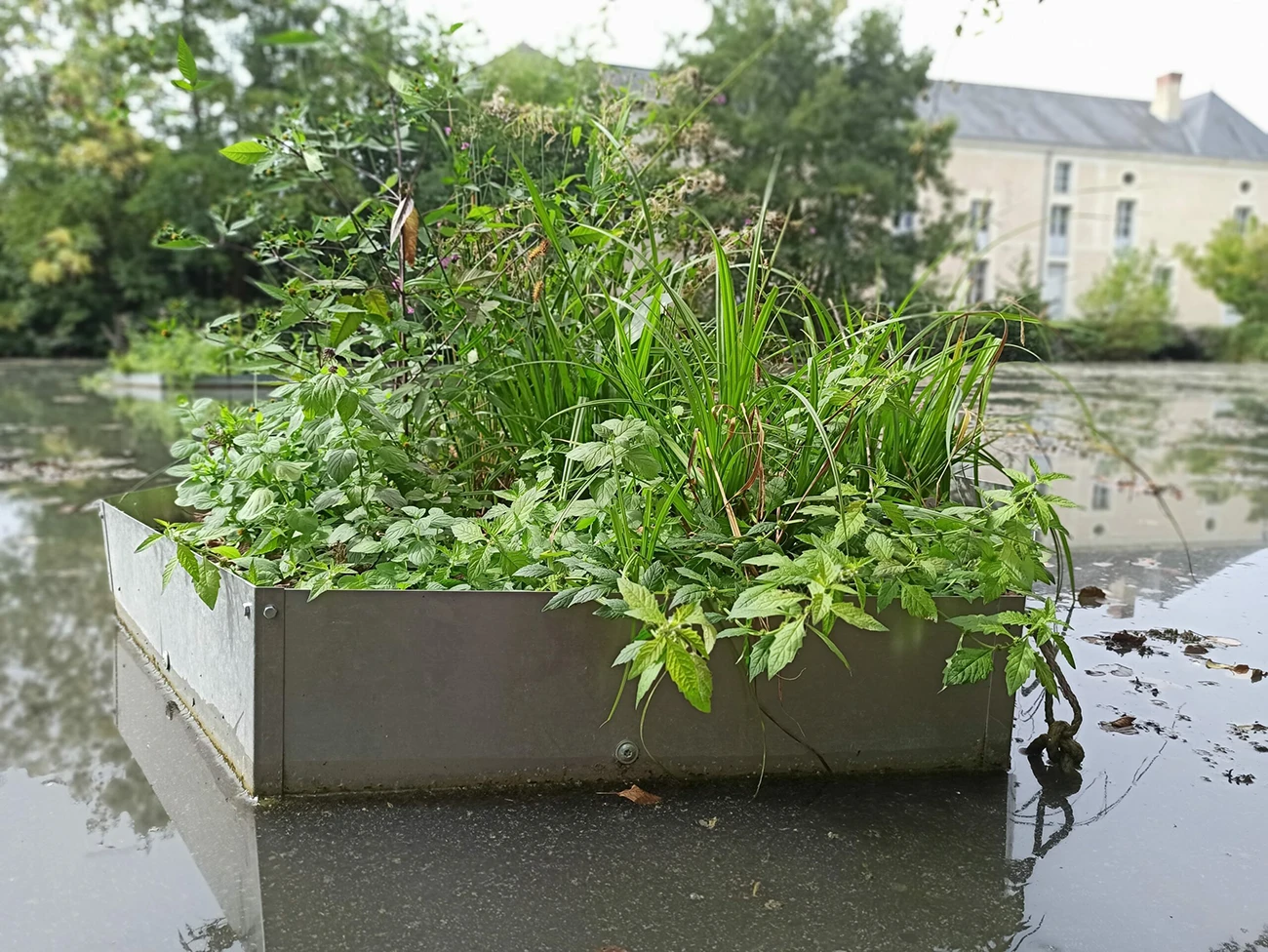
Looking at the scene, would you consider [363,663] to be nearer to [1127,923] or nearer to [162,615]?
[162,615]

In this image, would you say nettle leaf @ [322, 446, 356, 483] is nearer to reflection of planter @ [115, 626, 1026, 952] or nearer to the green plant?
reflection of planter @ [115, 626, 1026, 952]

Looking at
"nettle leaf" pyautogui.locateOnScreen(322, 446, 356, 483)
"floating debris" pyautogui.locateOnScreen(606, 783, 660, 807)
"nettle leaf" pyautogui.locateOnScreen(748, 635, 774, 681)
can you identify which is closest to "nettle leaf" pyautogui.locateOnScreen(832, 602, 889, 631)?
"nettle leaf" pyautogui.locateOnScreen(748, 635, 774, 681)

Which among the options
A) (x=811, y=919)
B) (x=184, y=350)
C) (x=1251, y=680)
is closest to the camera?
(x=811, y=919)

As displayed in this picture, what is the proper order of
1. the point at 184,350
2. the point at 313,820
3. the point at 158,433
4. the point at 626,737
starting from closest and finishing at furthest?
1. the point at 313,820
2. the point at 626,737
3. the point at 158,433
4. the point at 184,350

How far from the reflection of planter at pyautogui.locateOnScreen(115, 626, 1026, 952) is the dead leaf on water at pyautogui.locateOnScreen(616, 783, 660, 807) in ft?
0.06

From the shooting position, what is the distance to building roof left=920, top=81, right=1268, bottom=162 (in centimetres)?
3731

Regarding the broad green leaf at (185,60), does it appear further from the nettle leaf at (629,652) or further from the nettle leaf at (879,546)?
the nettle leaf at (879,546)

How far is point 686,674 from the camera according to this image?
148cm

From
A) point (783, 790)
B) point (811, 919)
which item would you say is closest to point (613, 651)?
point (783, 790)

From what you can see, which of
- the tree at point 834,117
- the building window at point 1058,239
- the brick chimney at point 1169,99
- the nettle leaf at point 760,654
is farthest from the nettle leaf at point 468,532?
the brick chimney at point 1169,99

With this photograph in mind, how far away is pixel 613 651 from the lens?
168 cm

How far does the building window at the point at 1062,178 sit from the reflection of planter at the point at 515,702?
40506 millimetres

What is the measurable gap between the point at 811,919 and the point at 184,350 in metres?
12.2

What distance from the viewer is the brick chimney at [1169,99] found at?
41.8 metres
